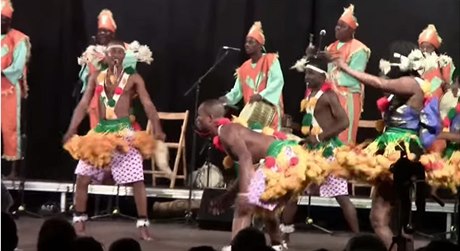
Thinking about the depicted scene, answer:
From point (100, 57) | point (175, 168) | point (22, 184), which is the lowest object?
point (22, 184)

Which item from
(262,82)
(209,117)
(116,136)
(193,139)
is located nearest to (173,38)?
(193,139)

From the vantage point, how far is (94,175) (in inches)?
272

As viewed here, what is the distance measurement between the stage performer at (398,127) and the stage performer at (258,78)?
88.9 inches

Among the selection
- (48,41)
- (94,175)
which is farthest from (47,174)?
(94,175)

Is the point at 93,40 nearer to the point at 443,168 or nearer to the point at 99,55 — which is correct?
the point at 99,55

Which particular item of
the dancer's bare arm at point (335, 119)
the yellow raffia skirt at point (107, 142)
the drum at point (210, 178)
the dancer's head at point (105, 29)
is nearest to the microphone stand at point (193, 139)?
the drum at point (210, 178)

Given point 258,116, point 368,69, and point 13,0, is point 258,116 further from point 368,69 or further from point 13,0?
point 13,0

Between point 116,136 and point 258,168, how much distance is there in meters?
1.48

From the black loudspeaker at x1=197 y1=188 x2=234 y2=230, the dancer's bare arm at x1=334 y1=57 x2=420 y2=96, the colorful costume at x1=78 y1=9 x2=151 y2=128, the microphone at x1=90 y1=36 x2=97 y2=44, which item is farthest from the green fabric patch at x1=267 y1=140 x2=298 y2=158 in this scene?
the microphone at x1=90 y1=36 x2=97 y2=44

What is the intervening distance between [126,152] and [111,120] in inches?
10.2

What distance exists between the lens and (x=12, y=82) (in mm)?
8453

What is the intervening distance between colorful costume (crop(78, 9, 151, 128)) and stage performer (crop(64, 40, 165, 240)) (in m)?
0.12

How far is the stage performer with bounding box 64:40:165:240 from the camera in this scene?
682 centimetres

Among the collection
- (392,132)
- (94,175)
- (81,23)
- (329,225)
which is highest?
(81,23)
